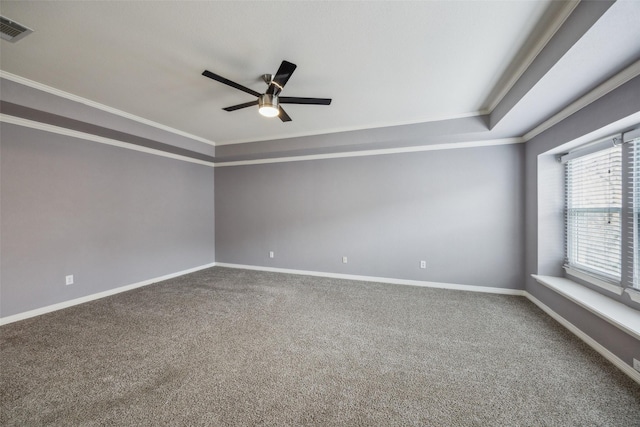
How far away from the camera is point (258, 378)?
1797 millimetres

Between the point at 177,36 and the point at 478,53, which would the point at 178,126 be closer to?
the point at 177,36

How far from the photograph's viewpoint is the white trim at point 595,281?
219 centimetres

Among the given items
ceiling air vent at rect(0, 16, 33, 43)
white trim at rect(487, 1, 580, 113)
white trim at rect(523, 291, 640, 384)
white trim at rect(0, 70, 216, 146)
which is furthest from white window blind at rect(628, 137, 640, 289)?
white trim at rect(0, 70, 216, 146)

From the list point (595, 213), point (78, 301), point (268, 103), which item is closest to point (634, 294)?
point (595, 213)

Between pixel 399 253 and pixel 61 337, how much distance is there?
14.4ft

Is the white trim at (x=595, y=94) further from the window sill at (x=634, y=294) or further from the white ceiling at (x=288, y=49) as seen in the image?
the window sill at (x=634, y=294)

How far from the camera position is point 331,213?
4.50m

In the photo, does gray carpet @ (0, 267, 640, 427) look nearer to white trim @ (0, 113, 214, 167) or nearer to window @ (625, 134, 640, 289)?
window @ (625, 134, 640, 289)

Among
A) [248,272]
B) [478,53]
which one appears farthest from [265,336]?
[478,53]

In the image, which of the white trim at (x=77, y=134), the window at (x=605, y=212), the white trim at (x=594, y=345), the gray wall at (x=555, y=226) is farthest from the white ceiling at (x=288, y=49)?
the white trim at (x=594, y=345)

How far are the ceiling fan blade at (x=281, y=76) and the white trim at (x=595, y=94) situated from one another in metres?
2.49

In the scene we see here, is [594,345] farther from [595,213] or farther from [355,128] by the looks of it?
[355,128]

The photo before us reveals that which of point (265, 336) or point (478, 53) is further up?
point (478, 53)

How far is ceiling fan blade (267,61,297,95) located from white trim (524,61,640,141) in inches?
98.1
